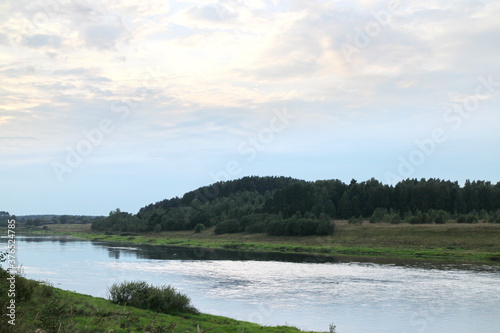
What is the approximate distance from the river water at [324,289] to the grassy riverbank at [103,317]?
204 inches

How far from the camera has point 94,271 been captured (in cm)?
5112

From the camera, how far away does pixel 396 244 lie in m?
79.0

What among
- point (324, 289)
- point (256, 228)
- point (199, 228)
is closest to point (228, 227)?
point (256, 228)

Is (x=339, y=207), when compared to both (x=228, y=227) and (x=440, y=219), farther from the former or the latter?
(x=440, y=219)

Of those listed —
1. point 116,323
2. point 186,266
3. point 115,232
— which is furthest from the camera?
point 115,232

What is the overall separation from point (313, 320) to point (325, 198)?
106589 mm

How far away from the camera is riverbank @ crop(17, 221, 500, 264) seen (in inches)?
2692

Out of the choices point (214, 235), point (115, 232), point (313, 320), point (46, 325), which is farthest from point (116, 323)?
point (115, 232)

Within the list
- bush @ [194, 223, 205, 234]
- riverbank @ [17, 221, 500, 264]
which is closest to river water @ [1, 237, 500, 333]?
riverbank @ [17, 221, 500, 264]

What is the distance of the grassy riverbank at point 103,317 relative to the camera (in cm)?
1766

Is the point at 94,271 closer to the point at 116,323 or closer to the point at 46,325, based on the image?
the point at 116,323

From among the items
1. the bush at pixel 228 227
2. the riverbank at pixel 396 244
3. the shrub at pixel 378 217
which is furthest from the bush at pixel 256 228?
the shrub at pixel 378 217

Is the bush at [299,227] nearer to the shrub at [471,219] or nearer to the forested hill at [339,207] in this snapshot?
the forested hill at [339,207]

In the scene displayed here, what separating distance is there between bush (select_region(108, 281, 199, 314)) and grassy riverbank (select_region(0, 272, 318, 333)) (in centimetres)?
82
